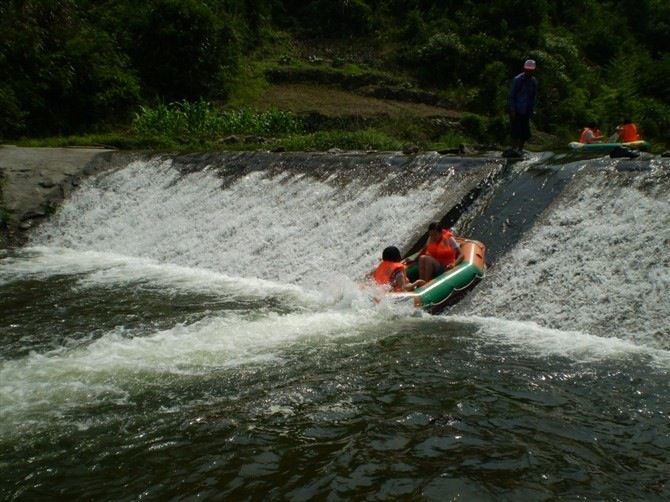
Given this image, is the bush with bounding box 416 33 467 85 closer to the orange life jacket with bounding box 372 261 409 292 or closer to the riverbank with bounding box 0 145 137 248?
the riverbank with bounding box 0 145 137 248

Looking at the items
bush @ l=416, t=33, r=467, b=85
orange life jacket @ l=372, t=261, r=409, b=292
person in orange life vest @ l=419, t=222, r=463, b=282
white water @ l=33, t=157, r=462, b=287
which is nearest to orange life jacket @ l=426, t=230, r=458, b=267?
person in orange life vest @ l=419, t=222, r=463, b=282

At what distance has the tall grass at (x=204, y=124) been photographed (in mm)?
20391

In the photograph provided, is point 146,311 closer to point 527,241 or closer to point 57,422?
point 57,422

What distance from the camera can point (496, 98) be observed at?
2541 cm

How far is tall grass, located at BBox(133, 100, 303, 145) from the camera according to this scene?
20.4 meters

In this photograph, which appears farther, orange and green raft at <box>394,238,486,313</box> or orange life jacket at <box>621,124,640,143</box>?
orange life jacket at <box>621,124,640,143</box>

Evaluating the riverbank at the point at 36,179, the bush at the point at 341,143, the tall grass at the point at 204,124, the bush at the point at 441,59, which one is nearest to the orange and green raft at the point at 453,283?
the bush at the point at 341,143

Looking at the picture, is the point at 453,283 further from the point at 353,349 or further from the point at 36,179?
the point at 36,179

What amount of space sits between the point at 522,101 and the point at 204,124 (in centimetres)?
1267

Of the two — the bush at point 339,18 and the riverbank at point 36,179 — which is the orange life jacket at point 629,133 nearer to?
the riverbank at point 36,179

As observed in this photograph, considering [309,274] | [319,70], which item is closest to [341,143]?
[309,274]

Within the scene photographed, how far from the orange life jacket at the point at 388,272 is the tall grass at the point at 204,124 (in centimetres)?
1326

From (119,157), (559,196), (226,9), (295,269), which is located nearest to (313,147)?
(119,157)

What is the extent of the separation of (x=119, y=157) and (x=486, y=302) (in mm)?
12071
